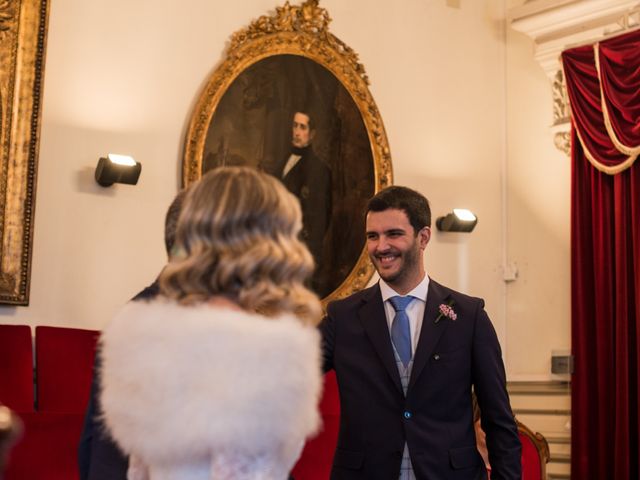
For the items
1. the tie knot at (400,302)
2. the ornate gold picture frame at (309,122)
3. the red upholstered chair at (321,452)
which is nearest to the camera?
the tie knot at (400,302)

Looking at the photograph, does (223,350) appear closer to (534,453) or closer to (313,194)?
(534,453)

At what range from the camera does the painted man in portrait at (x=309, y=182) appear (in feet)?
24.7

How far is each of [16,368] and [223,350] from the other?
3962mm

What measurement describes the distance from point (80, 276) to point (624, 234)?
413 cm

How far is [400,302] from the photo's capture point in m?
3.89

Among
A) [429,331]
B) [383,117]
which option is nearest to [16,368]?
[429,331]

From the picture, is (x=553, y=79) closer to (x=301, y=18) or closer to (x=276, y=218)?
(x=301, y=18)

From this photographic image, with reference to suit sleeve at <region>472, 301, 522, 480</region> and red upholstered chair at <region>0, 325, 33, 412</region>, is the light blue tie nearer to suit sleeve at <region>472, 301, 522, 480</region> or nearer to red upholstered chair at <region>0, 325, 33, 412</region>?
suit sleeve at <region>472, 301, 522, 480</region>

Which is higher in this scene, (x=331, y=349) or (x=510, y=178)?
(x=510, y=178)

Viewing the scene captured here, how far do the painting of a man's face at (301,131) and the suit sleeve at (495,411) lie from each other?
13.0 ft

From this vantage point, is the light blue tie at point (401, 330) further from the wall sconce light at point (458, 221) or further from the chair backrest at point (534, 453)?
the wall sconce light at point (458, 221)

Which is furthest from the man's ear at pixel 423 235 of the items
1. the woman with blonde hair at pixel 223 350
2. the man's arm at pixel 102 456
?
the woman with blonde hair at pixel 223 350

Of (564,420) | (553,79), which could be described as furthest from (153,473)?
(553,79)

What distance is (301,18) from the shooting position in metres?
7.64
